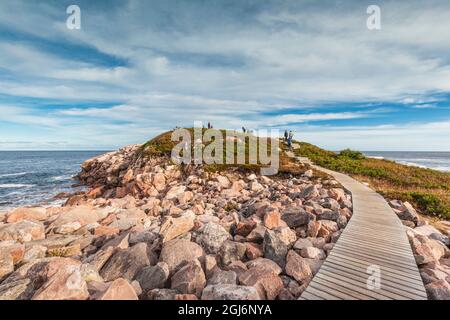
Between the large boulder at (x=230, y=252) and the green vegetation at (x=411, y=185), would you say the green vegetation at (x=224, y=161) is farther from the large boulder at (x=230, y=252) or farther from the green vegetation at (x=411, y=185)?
the large boulder at (x=230, y=252)

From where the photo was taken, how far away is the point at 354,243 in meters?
7.50

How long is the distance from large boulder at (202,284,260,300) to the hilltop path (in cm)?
111

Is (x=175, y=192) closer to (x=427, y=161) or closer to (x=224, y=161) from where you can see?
(x=224, y=161)

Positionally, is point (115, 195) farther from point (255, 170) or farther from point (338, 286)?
point (338, 286)

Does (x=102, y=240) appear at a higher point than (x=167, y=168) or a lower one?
lower

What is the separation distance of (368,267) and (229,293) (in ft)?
12.5

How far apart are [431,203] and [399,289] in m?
11.4

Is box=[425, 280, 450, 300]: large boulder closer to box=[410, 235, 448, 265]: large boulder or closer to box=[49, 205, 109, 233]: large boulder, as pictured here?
box=[410, 235, 448, 265]: large boulder

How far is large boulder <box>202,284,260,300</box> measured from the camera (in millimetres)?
4816

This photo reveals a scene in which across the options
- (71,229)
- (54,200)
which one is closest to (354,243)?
(71,229)

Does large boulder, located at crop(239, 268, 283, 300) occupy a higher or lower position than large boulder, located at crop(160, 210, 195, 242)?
lower

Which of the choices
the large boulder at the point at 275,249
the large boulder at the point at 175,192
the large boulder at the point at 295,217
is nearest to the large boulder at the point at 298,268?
the large boulder at the point at 275,249

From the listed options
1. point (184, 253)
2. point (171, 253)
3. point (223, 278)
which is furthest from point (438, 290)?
point (171, 253)

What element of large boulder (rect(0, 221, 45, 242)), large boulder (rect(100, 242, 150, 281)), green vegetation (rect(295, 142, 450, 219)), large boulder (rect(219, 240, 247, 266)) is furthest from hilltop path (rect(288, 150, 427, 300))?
large boulder (rect(0, 221, 45, 242))
